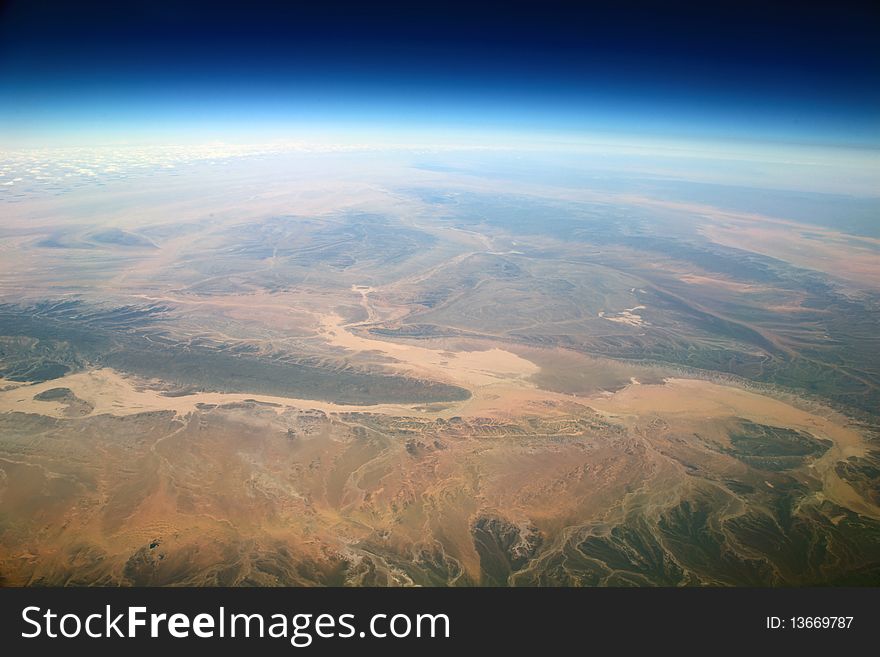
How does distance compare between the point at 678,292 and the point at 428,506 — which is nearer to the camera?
the point at 428,506

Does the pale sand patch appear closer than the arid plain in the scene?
No

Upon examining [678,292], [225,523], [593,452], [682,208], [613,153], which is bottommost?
[225,523]

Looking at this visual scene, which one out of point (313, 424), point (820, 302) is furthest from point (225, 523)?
point (820, 302)

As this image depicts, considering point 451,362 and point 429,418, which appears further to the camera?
point 451,362

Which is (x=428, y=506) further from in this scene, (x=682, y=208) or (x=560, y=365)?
(x=682, y=208)

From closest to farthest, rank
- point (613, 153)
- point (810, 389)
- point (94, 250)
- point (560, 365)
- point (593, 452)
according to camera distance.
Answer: point (593, 452) < point (810, 389) < point (560, 365) < point (94, 250) < point (613, 153)

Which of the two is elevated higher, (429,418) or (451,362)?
(451,362)

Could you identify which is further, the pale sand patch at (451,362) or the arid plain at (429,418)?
the pale sand patch at (451,362)

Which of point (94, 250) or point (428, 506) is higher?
point (94, 250)
